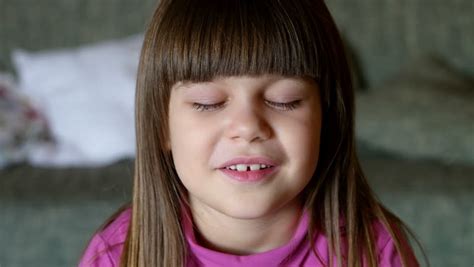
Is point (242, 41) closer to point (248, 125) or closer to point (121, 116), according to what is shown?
point (248, 125)

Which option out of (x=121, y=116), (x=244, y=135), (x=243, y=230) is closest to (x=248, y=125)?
(x=244, y=135)

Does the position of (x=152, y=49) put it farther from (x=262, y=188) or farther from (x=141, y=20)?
(x=141, y=20)

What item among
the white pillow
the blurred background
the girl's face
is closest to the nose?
the girl's face

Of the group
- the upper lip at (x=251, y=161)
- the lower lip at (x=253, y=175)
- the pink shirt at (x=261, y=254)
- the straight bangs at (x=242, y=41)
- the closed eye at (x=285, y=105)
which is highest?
the straight bangs at (x=242, y=41)

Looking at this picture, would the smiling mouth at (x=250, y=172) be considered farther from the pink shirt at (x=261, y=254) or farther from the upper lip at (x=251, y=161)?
the pink shirt at (x=261, y=254)

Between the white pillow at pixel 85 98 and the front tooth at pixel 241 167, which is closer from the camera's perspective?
the front tooth at pixel 241 167

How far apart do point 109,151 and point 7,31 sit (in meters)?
0.70

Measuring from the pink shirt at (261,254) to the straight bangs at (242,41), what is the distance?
9.1 inches

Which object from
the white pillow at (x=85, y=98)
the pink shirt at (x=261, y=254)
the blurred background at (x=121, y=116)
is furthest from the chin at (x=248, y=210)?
the white pillow at (x=85, y=98)

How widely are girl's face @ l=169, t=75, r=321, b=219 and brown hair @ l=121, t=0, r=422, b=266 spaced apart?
20 millimetres

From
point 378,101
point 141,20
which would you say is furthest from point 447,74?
point 141,20

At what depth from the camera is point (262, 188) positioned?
88cm

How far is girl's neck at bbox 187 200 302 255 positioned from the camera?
3.23 ft

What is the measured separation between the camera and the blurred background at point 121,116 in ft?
5.45
